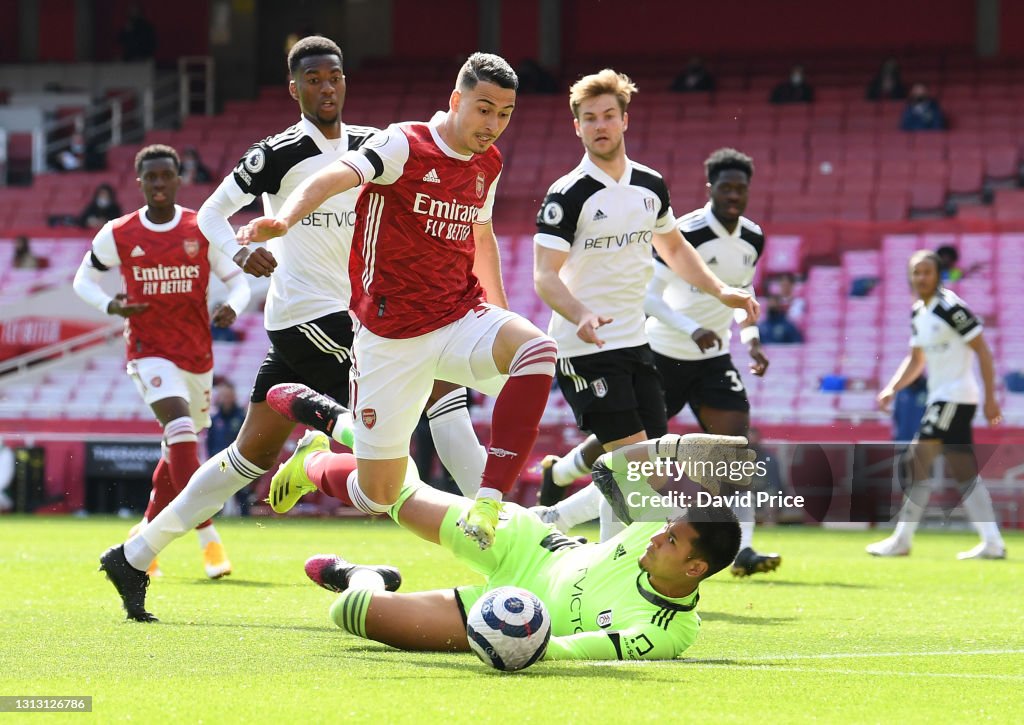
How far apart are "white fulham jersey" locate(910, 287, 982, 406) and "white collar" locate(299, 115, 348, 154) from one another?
6202 mm

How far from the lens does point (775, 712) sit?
4641 millimetres

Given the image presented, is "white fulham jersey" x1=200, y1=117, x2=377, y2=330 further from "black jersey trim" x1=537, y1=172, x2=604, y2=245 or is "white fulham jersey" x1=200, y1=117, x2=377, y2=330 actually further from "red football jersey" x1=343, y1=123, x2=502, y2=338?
"red football jersey" x1=343, y1=123, x2=502, y2=338

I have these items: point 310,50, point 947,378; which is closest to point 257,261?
point 310,50

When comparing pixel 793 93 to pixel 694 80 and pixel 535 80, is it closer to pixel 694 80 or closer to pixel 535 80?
pixel 694 80

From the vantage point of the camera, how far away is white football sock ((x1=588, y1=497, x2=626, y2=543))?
7.50m

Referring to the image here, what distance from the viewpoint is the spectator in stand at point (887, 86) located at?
80.1 feet

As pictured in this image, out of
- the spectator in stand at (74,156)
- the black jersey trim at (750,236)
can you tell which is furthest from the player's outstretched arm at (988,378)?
the spectator in stand at (74,156)

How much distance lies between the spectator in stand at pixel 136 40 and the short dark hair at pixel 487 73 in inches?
960

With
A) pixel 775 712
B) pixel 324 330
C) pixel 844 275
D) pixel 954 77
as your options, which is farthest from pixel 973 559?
pixel 954 77

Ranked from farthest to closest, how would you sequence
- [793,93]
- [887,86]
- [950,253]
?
[793,93], [887,86], [950,253]

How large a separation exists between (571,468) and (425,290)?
2.77 m

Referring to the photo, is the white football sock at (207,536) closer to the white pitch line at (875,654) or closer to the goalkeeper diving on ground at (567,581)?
the goalkeeper diving on ground at (567,581)

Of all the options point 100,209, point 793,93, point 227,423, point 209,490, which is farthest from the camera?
point 793,93

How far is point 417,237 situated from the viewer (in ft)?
20.5
